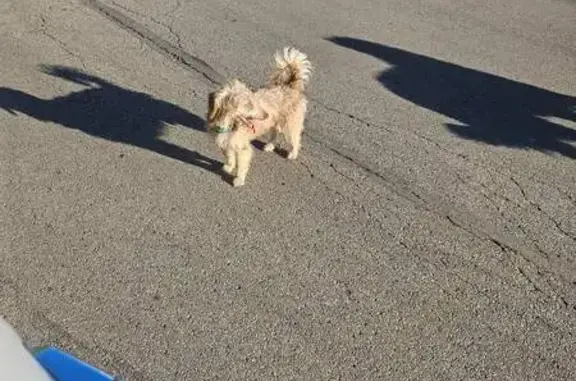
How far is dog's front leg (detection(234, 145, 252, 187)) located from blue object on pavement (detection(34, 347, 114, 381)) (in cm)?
282

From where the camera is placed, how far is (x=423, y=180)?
18.7 feet

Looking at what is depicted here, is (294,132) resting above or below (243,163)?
above

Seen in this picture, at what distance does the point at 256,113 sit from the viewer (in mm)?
5098

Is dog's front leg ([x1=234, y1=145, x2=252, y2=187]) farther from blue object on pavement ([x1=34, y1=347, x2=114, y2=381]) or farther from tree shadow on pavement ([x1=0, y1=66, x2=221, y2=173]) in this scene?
blue object on pavement ([x1=34, y1=347, x2=114, y2=381])

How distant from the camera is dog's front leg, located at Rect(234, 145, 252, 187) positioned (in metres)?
5.28

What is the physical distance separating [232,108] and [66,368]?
2.72 metres

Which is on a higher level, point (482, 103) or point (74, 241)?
point (482, 103)

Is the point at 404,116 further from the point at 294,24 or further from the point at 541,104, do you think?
the point at 294,24

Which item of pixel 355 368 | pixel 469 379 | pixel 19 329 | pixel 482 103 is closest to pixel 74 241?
pixel 19 329

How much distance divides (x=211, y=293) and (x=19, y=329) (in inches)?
44.8

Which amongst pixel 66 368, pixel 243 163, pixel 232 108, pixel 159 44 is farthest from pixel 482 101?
pixel 66 368

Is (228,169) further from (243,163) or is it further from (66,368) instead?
(66,368)

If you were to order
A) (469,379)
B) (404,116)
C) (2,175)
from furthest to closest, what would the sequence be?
(404,116) < (2,175) < (469,379)

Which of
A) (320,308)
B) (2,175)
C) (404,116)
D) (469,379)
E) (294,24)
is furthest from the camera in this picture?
(294,24)
